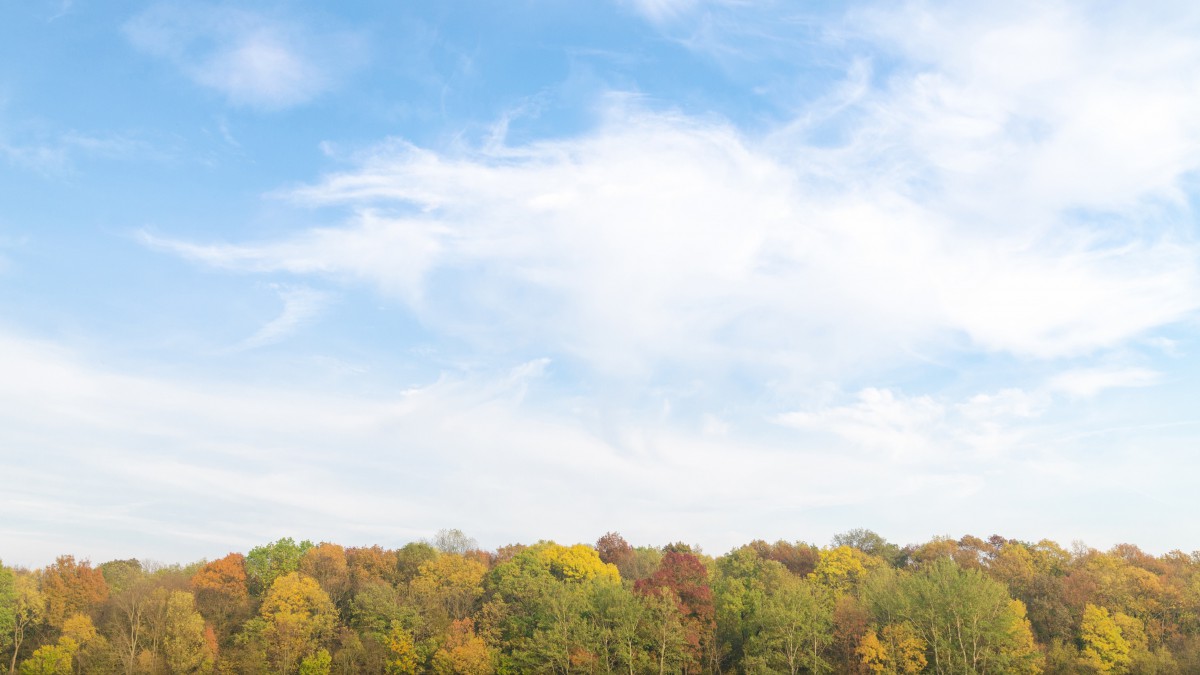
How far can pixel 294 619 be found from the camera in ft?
250

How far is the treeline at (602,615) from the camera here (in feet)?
208

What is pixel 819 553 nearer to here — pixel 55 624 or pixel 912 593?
pixel 912 593

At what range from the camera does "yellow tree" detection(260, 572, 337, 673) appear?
73.4m

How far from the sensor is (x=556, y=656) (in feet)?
210

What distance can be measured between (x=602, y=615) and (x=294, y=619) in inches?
1207

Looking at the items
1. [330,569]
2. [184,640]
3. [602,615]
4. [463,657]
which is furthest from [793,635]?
[184,640]

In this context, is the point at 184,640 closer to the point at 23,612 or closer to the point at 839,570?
the point at 23,612

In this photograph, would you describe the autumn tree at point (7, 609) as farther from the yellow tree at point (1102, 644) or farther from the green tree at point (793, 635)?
the yellow tree at point (1102, 644)

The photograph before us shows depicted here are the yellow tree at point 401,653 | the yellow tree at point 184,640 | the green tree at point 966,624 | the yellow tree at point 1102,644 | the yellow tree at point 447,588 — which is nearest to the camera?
the green tree at point 966,624

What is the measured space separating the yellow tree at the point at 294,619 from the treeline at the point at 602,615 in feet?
0.61

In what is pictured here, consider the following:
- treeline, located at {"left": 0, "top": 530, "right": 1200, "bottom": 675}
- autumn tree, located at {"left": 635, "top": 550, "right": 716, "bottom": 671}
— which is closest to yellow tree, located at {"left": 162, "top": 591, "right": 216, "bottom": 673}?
treeline, located at {"left": 0, "top": 530, "right": 1200, "bottom": 675}

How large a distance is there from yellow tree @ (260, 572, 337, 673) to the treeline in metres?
0.19

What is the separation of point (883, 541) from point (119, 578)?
9827cm

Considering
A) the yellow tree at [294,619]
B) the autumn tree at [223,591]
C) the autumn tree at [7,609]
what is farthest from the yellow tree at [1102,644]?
the autumn tree at [7,609]
